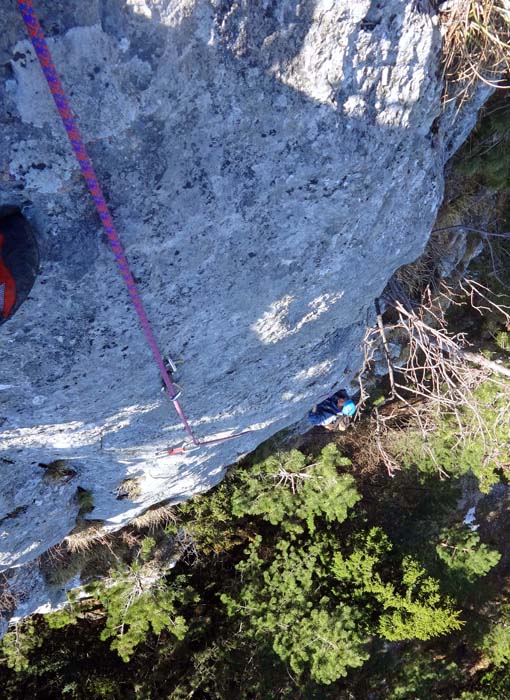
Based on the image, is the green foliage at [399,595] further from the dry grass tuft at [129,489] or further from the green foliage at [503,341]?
the green foliage at [503,341]

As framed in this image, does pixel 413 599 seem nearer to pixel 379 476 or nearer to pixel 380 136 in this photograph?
pixel 379 476

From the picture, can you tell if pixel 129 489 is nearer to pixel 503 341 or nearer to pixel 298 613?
pixel 298 613

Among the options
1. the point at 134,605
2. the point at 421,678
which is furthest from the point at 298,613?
the point at 421,678

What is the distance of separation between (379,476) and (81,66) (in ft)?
23.6

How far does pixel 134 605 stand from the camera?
556 centimetres

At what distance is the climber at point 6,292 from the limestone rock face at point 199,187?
11 centimetres

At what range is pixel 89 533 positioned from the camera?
4980 millimetres

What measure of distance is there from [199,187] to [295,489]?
4848 millimetres

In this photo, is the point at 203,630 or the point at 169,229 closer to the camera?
the point at 169,229

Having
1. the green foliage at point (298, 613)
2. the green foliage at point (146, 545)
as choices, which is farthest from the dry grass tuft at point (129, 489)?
the green foliage at point (298, 613)

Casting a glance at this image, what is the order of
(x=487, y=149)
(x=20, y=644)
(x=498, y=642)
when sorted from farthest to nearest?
1. (x=498, y=642)
2. (x=20, y=644)
3. (x=487, y=149)

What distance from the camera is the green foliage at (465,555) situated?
641cm

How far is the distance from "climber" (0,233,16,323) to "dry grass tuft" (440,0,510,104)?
243cm

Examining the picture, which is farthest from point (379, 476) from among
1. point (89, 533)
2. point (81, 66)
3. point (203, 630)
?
point (81, 66)
